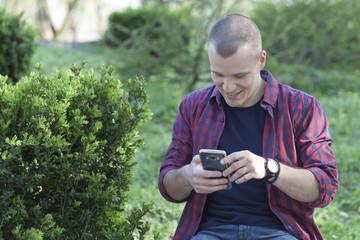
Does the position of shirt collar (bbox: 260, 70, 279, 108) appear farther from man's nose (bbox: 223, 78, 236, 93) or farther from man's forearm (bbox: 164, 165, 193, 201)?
man's forearm (bbox: 164, 165, 193, 201)

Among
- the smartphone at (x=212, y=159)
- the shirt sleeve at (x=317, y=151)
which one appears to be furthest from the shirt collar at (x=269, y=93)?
the smartphone at (x=212, y=159)

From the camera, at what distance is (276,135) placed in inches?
98.3

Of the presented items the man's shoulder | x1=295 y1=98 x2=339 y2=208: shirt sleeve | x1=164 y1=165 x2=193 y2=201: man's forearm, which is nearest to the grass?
x1=164 y1=165 x2=193 y2=201: man's forearm

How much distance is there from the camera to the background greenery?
4695mm

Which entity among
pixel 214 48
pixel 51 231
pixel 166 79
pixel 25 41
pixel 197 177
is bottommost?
pixel 51 231

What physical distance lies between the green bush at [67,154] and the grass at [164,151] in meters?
0.55

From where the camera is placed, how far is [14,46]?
5.79 meters

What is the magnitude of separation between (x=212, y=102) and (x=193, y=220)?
2.23 ft

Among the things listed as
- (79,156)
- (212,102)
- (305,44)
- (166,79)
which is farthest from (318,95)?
(79,156)

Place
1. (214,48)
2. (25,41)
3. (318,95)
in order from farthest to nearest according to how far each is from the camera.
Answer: (318,95) → (25,41) → (214,48)

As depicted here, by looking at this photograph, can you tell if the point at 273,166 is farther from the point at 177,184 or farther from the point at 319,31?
the point at 319,31

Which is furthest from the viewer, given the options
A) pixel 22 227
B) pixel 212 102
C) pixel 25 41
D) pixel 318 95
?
pixel 318 95

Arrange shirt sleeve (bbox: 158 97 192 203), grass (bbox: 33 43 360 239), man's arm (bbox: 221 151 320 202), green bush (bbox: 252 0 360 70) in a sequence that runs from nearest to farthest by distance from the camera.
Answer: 1. man's arm (bbox: 221 151 320 202)
2. shirt sleeve (bbox: 158 97 192 203)
3. grass (bbox: 33 43 360 239)
4. green bush (bbox: 252 0 360 70)

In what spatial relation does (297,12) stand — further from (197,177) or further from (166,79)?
(197,177)
